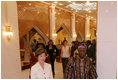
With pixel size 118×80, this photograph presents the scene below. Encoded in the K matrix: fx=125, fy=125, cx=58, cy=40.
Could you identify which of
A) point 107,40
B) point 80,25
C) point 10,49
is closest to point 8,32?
point 10,49

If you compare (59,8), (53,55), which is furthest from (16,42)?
(59,8)

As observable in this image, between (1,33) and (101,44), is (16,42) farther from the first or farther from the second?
(101,44)

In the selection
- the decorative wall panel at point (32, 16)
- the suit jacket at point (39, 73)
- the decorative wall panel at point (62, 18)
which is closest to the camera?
the suit jacket at point (39, 73)

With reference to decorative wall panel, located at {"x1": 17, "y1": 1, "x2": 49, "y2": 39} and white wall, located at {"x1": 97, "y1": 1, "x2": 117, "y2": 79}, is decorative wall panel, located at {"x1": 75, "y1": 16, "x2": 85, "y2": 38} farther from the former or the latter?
white wall, located at {"x1": 97, "y1": 1, "x2": 117, "y2": 79}

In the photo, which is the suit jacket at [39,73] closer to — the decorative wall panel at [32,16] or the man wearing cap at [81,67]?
the man wearing cap at [81,67]

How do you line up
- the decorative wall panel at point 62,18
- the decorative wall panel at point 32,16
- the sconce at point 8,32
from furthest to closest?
the decorative wall panel at point 62,18 → the decorative wall panel at point 32,16 → the sconce at point 8,32

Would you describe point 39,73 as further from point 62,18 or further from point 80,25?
point 80,25

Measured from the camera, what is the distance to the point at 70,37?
11.5 meters

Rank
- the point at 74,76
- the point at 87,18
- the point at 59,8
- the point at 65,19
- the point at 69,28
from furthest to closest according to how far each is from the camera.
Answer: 1. the point at 87,18
2. the point at 69,28
3. the point at 65,19
4. the point at 59,8
5. the point at 74,76

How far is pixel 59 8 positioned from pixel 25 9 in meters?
3.70

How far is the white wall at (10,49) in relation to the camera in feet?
14.1

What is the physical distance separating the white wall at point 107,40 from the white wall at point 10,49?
3.11m

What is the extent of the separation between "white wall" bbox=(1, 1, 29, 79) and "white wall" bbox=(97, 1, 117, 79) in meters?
3.11

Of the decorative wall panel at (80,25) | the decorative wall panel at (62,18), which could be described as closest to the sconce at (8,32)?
the decorative wall panel at (62,18)
